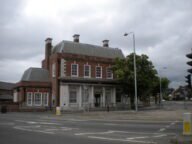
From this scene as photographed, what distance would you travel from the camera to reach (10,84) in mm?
93188

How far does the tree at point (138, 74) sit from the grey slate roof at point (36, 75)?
13.2m

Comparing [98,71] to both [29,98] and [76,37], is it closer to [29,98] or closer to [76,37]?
[76,37]

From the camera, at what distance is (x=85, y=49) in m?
53.3

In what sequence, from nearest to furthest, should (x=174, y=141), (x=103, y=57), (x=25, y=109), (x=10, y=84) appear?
(x=174, y=141) < (x=25, y=109) < (x=103, y=57) < (x=10, y=84)

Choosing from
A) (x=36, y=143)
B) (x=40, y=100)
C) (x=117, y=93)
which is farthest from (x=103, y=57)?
(x=36, y=143)

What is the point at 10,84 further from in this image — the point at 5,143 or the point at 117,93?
the point at 5,143

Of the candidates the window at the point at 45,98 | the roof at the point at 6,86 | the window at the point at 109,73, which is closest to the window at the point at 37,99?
the window at the point at 45,98

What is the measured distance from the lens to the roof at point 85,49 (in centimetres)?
5078

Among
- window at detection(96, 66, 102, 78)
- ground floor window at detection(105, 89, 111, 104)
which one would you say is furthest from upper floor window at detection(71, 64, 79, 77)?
ground floor window at detection(105, 89, 111, 104)

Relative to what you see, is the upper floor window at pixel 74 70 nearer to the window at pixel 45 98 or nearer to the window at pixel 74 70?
the window at pixel 74 70

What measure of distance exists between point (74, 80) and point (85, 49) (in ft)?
27.0

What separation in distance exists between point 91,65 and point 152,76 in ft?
36.2

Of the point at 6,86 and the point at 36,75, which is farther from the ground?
the point at 36,75

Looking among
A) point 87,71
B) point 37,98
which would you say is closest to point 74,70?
point 87,71
